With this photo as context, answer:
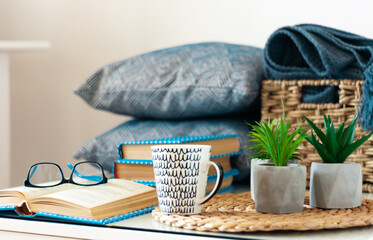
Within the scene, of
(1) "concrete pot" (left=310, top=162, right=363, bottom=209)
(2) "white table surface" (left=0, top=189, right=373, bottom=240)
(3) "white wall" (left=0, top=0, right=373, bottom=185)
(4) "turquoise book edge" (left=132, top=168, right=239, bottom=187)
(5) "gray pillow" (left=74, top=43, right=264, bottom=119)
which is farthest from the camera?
(3) "white wall" (left=0, top=0, right=373, bottom=185)

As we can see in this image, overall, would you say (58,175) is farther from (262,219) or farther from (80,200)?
(262,219)

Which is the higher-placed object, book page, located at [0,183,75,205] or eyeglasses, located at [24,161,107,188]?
eyeglasses, located at [24,161,107,188]

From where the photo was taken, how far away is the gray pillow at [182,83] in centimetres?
103

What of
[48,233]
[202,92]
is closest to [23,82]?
[202,92]

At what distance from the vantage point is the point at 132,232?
2.00 ft

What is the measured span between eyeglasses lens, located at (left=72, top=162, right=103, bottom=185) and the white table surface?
0.12 meters

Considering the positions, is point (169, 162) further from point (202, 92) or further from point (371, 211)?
point (202, 92)

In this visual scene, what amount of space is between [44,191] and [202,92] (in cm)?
42

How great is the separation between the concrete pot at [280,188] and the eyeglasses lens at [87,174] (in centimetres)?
25

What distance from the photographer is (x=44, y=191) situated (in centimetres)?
72

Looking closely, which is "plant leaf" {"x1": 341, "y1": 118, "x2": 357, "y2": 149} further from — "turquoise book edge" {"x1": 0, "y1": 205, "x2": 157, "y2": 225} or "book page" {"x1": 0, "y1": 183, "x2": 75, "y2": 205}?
"book page" {"x1": 0, "y1": 183, "x2": 75, "y2": 205}

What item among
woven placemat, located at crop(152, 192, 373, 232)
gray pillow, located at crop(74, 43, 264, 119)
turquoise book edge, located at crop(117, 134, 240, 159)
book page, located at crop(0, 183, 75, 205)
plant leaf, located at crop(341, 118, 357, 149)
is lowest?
woven placemat, located at crop(152, 192, 373, 232)

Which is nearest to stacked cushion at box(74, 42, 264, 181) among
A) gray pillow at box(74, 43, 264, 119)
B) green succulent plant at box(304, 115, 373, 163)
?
gray pillow at box(74, 43, 264, 119)

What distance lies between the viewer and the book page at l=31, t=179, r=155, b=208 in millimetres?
665
